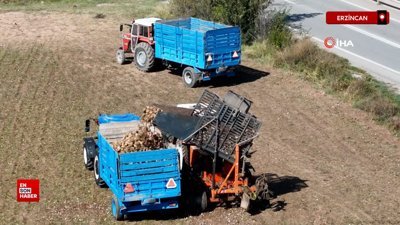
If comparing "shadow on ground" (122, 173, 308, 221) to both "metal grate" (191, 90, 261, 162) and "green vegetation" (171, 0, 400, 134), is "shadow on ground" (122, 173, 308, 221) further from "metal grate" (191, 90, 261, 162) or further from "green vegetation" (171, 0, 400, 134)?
"green vegetation" (171, 0, 400, 134)

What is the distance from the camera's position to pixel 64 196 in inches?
693

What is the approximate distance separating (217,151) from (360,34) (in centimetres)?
2252

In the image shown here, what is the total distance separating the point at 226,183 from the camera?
653 inches

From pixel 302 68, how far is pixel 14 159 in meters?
13.2

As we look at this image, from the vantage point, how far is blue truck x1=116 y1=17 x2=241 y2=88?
26.9 m

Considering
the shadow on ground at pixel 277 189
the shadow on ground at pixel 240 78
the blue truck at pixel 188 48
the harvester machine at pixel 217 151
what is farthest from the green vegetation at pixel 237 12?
the harvester machine at pixel 217 151

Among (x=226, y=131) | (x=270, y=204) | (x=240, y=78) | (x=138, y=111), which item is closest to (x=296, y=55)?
(x=240, y=78)

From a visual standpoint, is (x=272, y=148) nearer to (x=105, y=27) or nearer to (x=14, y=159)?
(x=14, y=159)

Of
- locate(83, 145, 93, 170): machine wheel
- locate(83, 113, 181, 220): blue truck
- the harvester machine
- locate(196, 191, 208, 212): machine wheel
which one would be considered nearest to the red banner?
locate(83, 145, 93, 170): machine wheel

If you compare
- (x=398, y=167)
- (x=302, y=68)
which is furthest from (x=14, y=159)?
(x=302, y=68)

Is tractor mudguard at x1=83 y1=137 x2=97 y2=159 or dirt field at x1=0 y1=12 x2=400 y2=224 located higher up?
tractor mudguard at x1=83 y1=137 x2=97 y2=159

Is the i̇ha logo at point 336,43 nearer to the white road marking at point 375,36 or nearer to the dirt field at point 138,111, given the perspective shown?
the white road marking at point 375,36

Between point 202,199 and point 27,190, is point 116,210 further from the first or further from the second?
point 27,190

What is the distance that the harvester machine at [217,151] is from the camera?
53.6 ft
